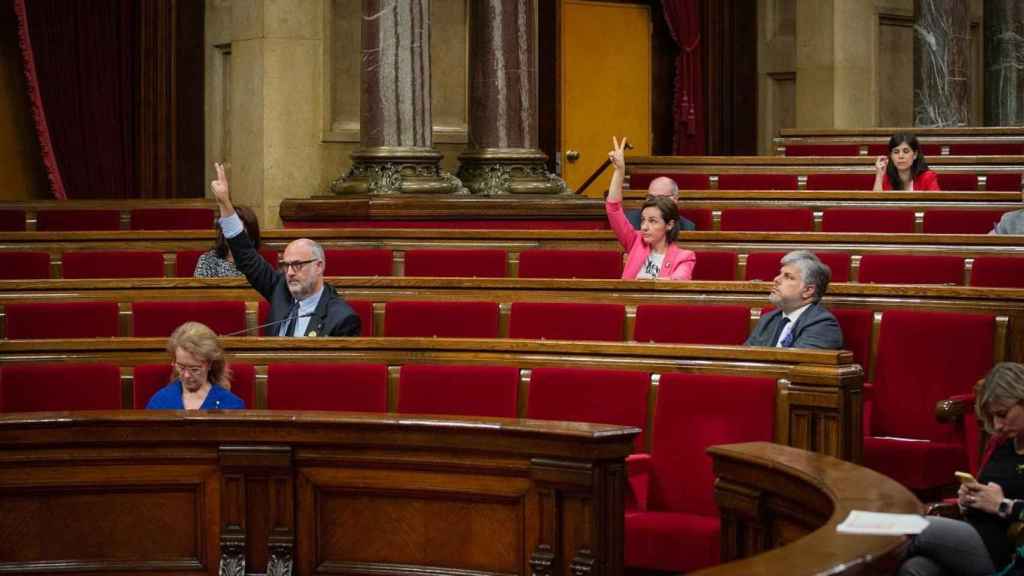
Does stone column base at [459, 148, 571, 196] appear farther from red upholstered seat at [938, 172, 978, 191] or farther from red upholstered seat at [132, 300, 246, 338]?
red upholstered seat at [132, 300, 246, 338]

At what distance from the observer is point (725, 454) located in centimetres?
358

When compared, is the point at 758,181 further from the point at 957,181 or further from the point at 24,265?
the point at 24,265

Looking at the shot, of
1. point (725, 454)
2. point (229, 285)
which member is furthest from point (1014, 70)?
point (725, 454)

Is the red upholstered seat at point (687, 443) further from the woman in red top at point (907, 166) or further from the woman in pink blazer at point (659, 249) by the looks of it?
the woman in red top at point (907, 166)

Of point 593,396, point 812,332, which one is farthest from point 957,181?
point 593,396

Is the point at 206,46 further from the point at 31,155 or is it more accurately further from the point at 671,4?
the point at 671,4

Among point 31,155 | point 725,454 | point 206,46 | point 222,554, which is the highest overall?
point 206,46

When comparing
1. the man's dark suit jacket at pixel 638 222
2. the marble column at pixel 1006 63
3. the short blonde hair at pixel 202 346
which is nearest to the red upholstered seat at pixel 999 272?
the man's dark suit jacket at pixel 638 222

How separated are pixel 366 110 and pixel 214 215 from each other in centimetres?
126

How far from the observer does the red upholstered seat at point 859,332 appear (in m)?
5.26

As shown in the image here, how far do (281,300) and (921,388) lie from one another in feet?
6.83

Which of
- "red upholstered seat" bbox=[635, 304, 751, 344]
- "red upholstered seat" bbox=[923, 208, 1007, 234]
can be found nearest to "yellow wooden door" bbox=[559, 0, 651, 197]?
"red upholstered seat" bbox=[923, 208, 1007, 234]

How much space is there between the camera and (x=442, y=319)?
5785mm

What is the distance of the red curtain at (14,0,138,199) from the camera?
10.3m
